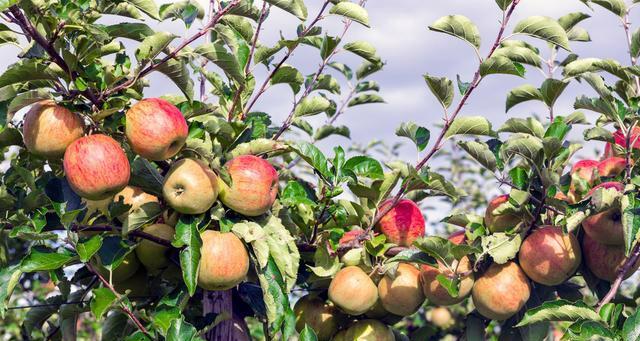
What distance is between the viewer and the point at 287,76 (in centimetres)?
261

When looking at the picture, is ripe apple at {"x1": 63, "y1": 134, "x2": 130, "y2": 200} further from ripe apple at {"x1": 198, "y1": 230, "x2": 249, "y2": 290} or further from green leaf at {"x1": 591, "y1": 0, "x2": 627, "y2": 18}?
green leaf at {"x1": 591, "y1": 0, "x2": 627, "y2": 18}

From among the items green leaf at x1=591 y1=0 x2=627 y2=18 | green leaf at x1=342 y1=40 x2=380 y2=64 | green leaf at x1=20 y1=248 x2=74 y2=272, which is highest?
green leaf at x1=591 y1=0 x2=627 y2=18

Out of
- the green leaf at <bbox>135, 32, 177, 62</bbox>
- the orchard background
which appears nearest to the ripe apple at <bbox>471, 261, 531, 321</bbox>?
the orchard background

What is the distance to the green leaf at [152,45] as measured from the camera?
198cm

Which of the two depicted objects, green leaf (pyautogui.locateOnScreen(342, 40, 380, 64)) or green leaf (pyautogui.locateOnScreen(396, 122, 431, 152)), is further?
green leaf (pyautogui.locateOnScreen(342, 40, 380, 64))

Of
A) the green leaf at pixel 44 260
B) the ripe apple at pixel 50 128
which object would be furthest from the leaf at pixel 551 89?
the green leaf at pixel 44 260

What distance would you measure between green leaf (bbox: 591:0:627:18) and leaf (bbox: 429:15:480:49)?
57 centimetres

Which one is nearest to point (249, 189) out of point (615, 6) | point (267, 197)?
point (267, 197)

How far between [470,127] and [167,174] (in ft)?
3.40

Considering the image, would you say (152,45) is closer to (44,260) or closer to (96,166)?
(96,166)

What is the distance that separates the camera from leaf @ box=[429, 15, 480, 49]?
2369 mm

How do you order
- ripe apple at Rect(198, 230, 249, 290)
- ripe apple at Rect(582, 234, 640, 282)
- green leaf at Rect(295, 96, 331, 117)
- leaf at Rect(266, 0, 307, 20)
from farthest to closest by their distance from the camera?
green leaf at Rect(295, 96, 331, 117), ripe apple at Rect(582, 234, 640, 282), leaf at Rect(266, 0, 307, 20), ripe apple at Rect(198, 230, 249, 290)

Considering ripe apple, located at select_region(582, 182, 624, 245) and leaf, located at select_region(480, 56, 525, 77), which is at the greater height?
leaf, located at select_region(480, 56, 525, 77)

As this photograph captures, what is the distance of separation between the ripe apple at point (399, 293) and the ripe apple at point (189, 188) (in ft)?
2.41
